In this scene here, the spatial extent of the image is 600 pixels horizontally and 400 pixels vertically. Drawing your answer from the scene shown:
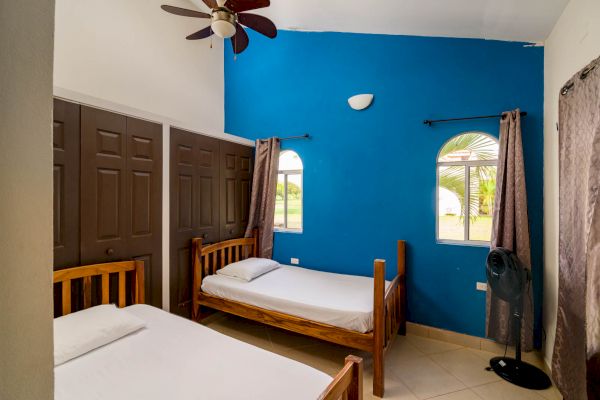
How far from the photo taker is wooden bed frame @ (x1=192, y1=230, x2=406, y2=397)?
77.4 inches

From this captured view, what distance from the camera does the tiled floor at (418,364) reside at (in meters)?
1.95

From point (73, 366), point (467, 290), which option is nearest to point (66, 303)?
point (73, 366)

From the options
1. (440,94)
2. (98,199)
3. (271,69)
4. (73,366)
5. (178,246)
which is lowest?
(73,366)

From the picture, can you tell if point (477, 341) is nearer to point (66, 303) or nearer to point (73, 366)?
point (73, 366)

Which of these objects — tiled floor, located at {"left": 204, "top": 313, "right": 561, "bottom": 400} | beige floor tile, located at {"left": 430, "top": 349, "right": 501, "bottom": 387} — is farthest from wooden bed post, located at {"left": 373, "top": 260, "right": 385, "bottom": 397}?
beige floor tile, located at {"left": 430, "top": 349, "right": 501, "bottom": 387}

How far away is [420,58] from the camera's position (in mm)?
2746

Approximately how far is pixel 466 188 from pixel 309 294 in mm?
1855

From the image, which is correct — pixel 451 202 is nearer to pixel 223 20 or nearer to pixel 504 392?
pixel 504 392

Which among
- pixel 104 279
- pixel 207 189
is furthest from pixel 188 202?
pixel 104 279

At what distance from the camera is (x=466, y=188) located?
2.65 meters

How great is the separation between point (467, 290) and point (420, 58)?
2.35m

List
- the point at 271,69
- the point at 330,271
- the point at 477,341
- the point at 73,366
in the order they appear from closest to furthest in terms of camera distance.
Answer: the point at 73,366 → the point at 477,341 → the point at 330,271 → the point at 271,69

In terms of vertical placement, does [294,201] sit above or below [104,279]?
above

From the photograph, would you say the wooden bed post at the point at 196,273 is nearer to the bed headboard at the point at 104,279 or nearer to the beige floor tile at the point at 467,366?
the bed headboard at the point at 104,279
